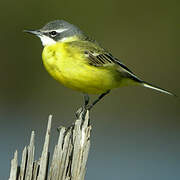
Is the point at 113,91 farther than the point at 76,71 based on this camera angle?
Yes

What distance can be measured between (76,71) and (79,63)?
0.44 feet

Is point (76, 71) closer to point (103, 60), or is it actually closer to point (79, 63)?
point (79, 63)

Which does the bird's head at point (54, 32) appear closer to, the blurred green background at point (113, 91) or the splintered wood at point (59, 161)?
the splintered wood at point (59, 161)

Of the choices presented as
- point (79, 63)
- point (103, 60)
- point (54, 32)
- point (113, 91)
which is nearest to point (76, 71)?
point (79, 63)

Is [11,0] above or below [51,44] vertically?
above

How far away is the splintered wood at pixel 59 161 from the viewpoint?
14.8ft

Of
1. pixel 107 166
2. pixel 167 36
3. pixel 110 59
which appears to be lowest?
pixel 107 166

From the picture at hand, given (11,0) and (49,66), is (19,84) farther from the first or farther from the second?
(49,66)

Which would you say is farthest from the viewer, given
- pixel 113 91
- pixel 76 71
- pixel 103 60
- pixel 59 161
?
pixel 113 91

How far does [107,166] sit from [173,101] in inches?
93.5

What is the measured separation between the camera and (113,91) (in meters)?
10.9

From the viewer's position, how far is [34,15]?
11.2 metres

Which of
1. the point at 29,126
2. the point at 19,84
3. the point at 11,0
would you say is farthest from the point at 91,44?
the point at 11,0

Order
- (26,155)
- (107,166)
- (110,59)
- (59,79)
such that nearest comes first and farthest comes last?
(26,155) < (59,79) < (110,59) < (107,166)
